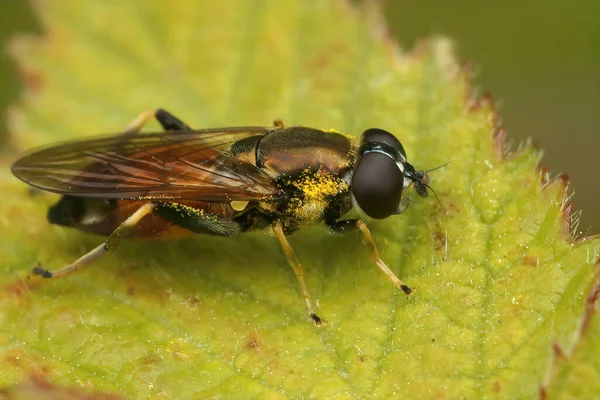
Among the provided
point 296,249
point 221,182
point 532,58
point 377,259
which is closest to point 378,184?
point 377,259

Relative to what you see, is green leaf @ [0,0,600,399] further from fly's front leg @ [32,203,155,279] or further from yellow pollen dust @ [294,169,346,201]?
yellow pollen dust @ [294,169,346,201]

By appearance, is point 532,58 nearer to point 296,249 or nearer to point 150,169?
point 296,249

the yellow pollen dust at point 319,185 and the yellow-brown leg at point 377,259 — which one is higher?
the yellow pollen dust at point 319,185

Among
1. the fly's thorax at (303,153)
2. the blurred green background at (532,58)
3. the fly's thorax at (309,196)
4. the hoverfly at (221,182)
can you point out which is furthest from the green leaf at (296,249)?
the blurred green background at (532,58)

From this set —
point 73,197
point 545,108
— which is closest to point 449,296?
point 73,197

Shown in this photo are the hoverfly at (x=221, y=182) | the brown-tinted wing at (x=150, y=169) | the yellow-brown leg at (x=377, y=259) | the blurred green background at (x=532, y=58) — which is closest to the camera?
the yellow-brown leg at (x=377, y=259)

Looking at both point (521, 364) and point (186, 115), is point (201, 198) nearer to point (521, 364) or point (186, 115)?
point (186, 115)

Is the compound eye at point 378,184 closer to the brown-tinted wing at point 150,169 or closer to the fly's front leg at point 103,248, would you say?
the brown-tinted wing at point 150,169
